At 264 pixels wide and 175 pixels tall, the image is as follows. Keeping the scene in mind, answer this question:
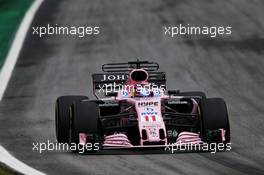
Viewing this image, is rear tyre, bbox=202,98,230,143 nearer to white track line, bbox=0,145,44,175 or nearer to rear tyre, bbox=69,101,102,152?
rear tyre, bbox=69,101,102,152

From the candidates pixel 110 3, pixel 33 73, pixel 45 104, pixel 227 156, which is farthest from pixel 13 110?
pixel 110 3

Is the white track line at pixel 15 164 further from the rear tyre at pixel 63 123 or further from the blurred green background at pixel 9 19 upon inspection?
the blurred green background at pixel 9 19

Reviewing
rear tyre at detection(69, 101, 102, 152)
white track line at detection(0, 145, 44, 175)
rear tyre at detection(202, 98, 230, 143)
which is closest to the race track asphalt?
white track line at detection(0, 145, 44, 175)

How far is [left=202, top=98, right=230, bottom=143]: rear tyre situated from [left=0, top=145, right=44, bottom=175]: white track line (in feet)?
10.6

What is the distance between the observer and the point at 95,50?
29188 millimetres

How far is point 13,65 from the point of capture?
2748 centimetres

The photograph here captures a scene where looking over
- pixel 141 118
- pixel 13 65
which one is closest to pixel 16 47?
pixel 13 65

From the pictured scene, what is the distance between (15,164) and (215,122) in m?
3.50

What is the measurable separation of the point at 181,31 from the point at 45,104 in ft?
28.8

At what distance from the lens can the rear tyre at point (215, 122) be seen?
1811 cm

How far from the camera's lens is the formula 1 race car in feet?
58.4

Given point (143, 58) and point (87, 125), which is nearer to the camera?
point (87, 125)

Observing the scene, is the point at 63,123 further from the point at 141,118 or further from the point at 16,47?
the point at 16,47

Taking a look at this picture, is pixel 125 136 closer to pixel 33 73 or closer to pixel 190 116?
pixel 190 116
